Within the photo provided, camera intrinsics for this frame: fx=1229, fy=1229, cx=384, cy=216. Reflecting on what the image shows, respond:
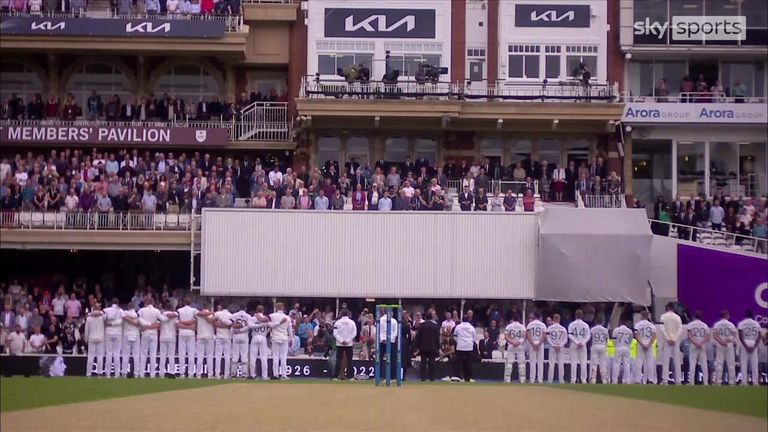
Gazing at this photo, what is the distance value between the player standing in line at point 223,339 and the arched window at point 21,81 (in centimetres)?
1937

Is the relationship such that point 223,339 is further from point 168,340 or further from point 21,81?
point 21,81

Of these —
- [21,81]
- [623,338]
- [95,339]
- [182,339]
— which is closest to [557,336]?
[623,338]

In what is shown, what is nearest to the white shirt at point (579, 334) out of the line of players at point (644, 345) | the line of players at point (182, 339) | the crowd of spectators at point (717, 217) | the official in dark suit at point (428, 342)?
the line of players at point (644, 345)

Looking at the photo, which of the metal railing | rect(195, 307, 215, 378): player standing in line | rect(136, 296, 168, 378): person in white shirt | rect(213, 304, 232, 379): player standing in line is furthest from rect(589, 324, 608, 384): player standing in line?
the metal railing

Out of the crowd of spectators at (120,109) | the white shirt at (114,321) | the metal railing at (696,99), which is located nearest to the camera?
the white shirt at (114,321)

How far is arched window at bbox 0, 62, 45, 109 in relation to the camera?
4662 cm

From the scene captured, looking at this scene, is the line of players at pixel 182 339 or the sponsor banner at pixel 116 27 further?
the sponsor banner at pixel 116 27

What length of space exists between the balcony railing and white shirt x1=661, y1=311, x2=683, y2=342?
551 inches

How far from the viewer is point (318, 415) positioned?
2092 centimetres

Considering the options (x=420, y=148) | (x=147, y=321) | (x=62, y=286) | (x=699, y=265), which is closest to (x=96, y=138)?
(x=62, y=286)

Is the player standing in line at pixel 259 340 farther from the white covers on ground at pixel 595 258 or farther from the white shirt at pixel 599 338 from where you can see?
the white covers on ground at pixel 595 258

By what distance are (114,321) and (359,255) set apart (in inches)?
383

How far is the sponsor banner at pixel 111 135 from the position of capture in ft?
142

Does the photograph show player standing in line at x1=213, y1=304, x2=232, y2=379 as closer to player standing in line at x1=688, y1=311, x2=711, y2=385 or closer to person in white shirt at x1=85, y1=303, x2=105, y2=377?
person in white shirt at x1=85, y1=303, x2=105, y2=377
